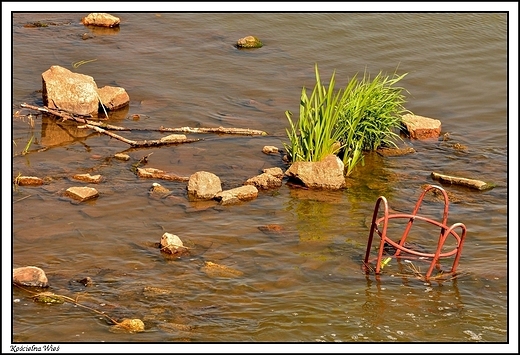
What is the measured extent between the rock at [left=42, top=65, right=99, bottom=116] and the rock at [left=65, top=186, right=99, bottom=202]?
8.61ft

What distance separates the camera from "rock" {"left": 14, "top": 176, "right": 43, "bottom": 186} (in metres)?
10.2

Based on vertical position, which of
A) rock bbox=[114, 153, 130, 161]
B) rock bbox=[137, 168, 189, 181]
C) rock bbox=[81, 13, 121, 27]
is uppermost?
rock bbox=[81, 13, 121, 27]

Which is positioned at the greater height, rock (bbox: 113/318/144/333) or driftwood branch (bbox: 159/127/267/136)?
driftwood branch (bbox: 159/127/267/136)

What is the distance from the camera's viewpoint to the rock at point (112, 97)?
41.7ft

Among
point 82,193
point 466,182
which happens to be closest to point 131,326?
point 82,193

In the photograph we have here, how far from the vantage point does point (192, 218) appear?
31.7 ft

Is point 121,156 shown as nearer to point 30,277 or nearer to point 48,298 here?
point 30,277

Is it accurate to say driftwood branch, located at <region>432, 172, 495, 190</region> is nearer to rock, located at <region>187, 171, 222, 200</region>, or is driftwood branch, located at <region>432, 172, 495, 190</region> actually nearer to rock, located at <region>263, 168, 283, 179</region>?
rock, located at <region>263, 168, 283, 179</region>

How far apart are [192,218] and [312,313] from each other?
2442 millimetres

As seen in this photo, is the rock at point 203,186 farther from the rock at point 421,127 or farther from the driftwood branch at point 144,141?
the rock at point 421,127

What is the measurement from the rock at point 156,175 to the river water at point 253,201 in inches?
3.2

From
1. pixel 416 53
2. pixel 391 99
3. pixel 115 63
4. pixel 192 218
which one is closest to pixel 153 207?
pixel 192 218

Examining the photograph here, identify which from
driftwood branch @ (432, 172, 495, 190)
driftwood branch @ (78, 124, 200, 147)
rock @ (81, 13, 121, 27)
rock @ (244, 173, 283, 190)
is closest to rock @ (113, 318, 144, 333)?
rock @ (244, 173, 283, 190)

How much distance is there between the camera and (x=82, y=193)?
985cm
